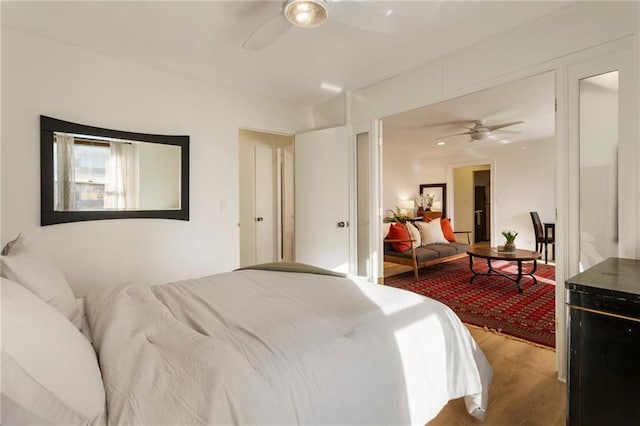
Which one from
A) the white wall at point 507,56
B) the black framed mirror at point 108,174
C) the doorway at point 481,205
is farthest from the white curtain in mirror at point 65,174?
the doorway at point 481,205

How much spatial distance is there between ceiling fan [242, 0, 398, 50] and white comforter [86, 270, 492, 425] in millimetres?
1511

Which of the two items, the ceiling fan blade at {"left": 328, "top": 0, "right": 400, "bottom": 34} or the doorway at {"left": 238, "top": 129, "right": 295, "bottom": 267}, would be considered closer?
the ceiling fan blade at {"left": 328, "top": 0, "right": 400, "bottom": 34}

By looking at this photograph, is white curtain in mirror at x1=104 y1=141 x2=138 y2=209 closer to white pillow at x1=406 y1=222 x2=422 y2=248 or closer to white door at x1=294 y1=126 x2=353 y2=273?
white door at x1=294 y1=126 x2=353 y2=273

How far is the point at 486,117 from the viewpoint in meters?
4.61

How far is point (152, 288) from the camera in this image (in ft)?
6.16

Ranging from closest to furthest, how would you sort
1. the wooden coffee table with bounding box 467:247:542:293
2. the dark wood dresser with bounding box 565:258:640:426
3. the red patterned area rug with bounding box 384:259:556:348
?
the dark wood dresser with bounding box 565:258:640:426
the red patterned area rug with bounding box 384:259:556:348
the wooden coffee table with bounding box 467:247:542:293

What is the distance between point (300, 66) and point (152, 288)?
2253mm

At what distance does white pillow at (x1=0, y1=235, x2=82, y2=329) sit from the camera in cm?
122

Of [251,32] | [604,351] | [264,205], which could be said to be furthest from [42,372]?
[264,205]

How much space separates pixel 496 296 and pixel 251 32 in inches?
147

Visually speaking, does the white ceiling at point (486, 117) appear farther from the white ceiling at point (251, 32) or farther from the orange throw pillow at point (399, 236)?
the orange throw pillow at point (399, 236)

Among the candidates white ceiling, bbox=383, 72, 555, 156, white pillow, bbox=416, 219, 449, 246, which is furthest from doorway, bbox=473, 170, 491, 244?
white pillow, bbox=416, 219, 449, 246

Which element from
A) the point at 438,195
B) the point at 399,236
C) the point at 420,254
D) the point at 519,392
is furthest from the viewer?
the point at 438,195

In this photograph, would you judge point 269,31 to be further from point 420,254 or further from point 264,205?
point 420,254
